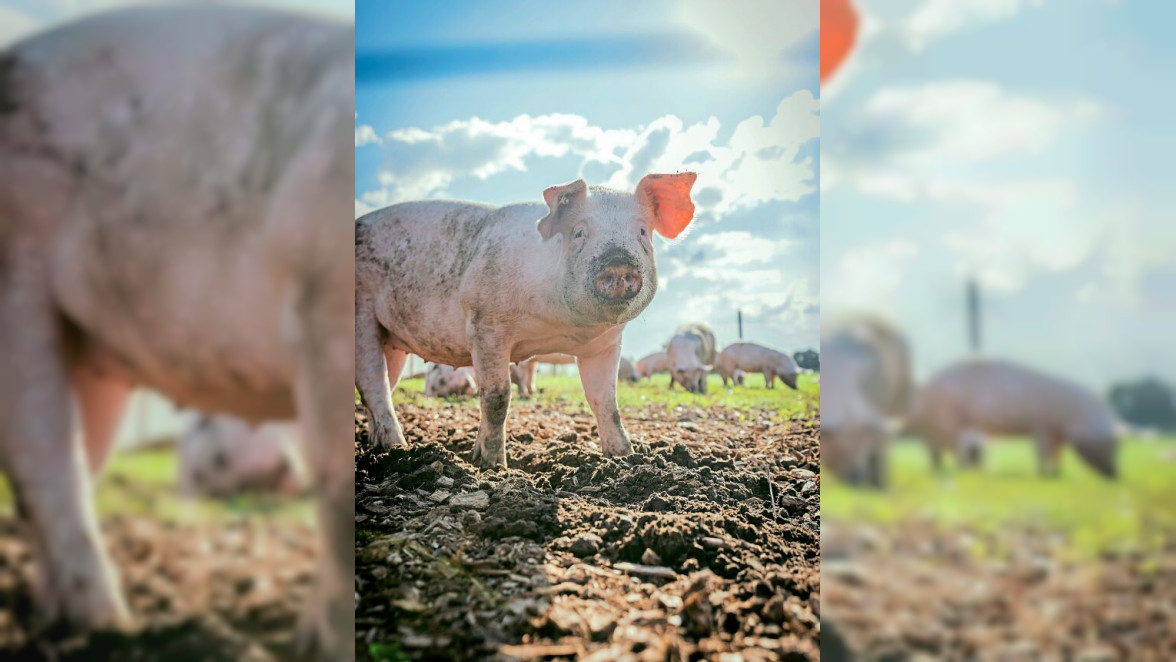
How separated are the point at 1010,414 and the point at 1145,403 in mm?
369

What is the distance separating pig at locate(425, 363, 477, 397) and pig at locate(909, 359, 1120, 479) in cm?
289

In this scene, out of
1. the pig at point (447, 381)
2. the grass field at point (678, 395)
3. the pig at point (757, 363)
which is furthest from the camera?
the pig at point (447, 381)

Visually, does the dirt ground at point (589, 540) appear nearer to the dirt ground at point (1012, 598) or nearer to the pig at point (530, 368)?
the pig at point (530, 368)

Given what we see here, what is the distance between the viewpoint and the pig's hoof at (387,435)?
4281 mm

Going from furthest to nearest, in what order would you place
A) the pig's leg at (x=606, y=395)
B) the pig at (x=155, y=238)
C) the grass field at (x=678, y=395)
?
the pig's leg at (x=606, y=395)
the grass field at (x=678, y=395)
the pig at (x=155, y=238)

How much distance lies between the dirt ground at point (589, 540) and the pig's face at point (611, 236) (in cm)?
77

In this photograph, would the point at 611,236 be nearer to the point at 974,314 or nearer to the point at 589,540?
the point at 589,540

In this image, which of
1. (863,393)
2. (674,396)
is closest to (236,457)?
(863,393)

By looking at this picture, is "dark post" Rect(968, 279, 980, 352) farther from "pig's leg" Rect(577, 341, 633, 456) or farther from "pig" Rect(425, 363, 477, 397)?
"pig" Rect(425, 363, 477, 397)

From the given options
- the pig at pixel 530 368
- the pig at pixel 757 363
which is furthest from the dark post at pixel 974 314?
the pig at pixel 530 368

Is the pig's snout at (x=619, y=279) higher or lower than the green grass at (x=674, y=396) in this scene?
higher

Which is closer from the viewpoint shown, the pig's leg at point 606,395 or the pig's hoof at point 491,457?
the pig's hoof at point 491,457

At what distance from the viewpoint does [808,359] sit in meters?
3.89

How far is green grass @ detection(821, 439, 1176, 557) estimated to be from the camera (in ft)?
7.13
